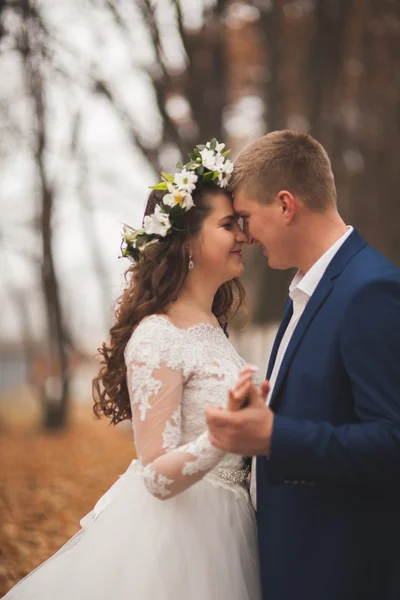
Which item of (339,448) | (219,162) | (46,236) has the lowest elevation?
(339,448)

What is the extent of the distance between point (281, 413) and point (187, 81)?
7.45 meters

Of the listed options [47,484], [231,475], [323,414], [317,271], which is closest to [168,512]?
[231,475]

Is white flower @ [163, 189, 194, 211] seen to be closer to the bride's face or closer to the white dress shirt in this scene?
the bride's face

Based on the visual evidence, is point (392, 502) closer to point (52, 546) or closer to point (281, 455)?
point (281, 455)

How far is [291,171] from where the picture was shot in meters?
2.89

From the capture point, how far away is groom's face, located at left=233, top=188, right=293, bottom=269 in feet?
9.64

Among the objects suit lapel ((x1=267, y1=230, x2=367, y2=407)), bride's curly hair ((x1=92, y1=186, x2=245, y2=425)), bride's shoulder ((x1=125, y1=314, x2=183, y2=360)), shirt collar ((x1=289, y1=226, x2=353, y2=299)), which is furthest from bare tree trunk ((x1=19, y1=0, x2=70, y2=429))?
suit lapel ((x1=267, y1=230, x2=367, y2=407))

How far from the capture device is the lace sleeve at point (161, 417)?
2652 millimetres

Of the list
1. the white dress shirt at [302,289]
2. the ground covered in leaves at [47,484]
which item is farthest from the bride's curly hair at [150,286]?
the ground covered in leaves at [47,484]

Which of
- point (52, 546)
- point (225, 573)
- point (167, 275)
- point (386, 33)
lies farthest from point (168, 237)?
point (386, 33)

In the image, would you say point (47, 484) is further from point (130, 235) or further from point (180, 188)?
point (180, 188)

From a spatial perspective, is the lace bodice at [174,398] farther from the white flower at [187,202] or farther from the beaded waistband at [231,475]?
the white flower at [187,202]

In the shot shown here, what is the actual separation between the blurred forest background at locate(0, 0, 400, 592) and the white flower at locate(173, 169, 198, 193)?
1.67 metres

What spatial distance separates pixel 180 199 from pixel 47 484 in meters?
7.17
